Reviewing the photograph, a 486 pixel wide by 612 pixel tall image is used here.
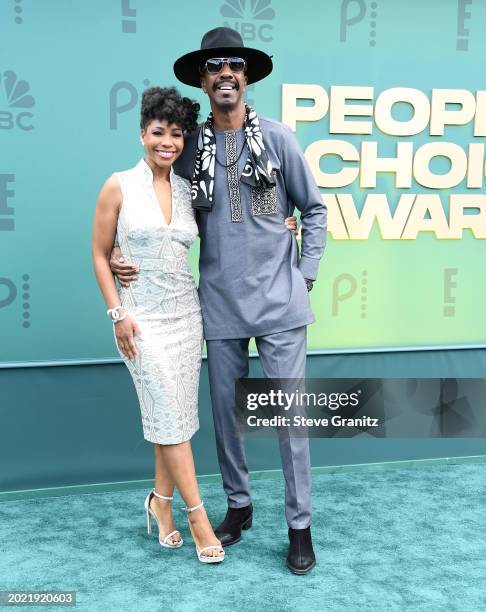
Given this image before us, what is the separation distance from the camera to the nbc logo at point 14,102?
3.02 m

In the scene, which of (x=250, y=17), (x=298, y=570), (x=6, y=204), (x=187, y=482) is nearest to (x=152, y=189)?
(x=6, y=204)

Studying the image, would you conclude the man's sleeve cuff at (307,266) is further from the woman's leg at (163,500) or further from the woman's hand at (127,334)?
the woman's leg at (163,500)

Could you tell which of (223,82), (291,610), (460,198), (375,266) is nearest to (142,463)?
(291,610)

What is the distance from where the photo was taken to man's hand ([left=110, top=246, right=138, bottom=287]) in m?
2.49

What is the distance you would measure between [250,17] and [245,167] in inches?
42.6

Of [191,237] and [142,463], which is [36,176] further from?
[142,463]

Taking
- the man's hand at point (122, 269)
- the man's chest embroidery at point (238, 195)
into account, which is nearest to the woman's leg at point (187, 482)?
the man's hand at point (122, 269)

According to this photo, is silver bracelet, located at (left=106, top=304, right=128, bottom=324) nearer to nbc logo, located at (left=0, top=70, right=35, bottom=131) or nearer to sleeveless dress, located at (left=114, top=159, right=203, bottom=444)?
sleeveless dress, located at (left=114, top=159, right=203, bottom=444)

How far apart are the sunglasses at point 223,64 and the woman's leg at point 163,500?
146cm

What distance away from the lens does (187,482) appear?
2617mm

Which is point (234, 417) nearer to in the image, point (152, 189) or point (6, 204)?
point (152, 189)

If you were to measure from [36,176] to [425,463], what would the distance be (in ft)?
7.99

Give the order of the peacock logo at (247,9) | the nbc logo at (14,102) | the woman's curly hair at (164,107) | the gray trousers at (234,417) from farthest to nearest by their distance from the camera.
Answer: the peacock logo at (247,9) < the nbc logo at (14,102) < the gray trousers at (234,417) < the woman's curly hair at (164,107)

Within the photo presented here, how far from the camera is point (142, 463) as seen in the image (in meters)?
3.38
